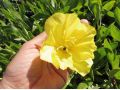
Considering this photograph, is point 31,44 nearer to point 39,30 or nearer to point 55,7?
point 39,30

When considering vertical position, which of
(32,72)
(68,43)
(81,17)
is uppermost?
→ (68,43)

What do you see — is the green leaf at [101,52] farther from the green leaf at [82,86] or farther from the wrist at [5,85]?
the wrist at [5,85]

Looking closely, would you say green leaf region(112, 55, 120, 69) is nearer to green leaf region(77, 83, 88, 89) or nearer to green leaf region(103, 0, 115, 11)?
green leaf region(77, 83, 88, 89)

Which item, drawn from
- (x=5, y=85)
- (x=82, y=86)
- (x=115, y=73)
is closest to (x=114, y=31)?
(x=115, y=73)

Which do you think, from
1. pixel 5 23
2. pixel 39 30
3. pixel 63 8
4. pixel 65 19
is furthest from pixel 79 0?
pixel 65 19

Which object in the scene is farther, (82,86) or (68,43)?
(82,86)

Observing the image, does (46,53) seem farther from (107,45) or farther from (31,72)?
(107,45)
